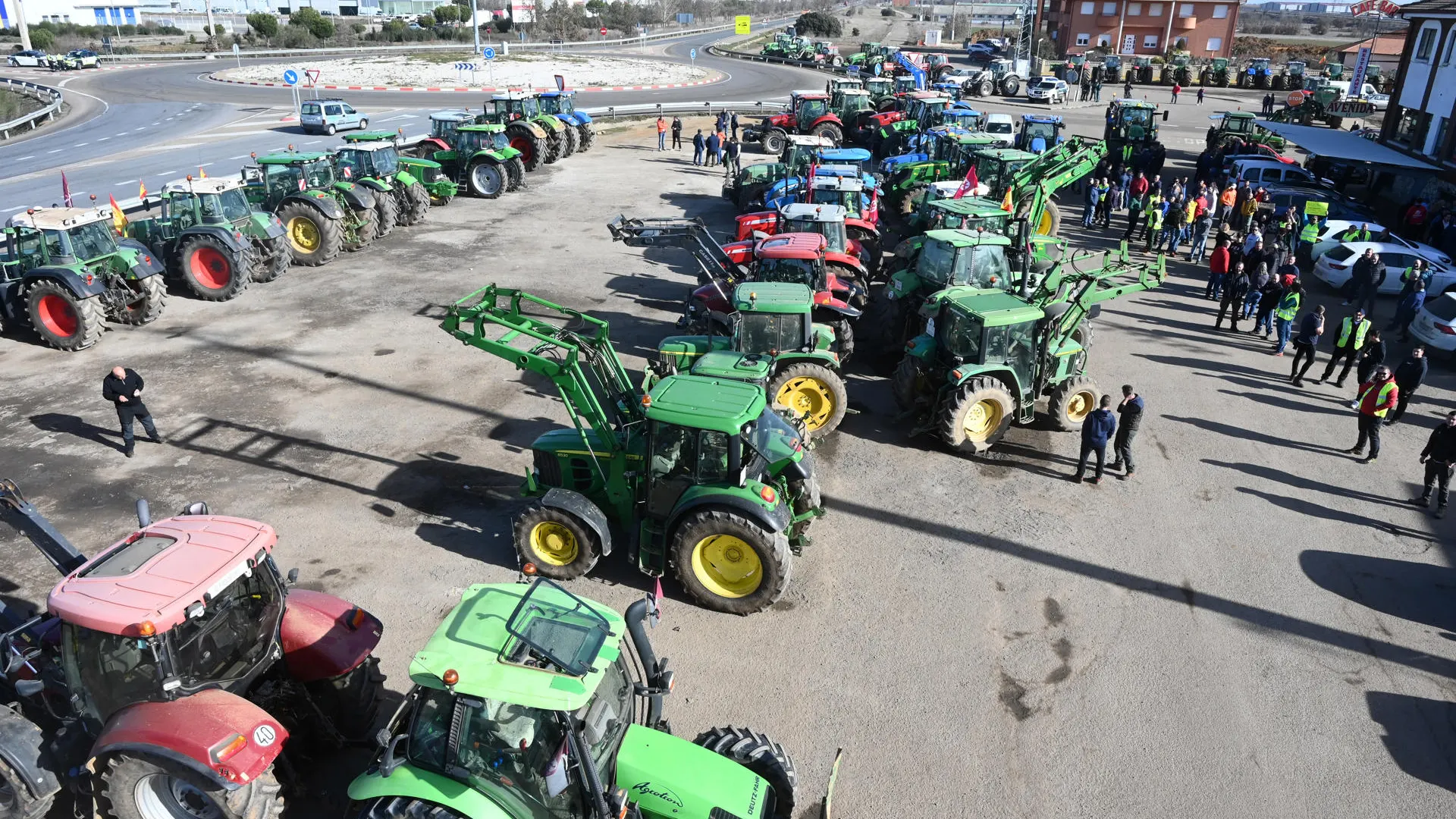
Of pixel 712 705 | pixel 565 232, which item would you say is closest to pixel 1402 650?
pixel 712 705

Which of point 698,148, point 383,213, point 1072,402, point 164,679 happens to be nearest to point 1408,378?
point 1072,402

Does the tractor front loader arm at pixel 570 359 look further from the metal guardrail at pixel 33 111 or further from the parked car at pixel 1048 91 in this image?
the parked car at pixel 1048 91

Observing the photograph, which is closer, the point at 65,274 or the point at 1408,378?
the point at 1408,378

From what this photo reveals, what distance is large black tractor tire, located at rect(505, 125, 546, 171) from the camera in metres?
26.5

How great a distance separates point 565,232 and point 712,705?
51.2 ft

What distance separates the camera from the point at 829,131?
2936cm

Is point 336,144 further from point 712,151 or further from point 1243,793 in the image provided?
point 1243,793

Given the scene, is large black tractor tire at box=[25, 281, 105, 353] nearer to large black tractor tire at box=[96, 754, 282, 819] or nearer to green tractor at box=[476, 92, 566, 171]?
large black tractor tire at box=[96, 754, 282, 819]

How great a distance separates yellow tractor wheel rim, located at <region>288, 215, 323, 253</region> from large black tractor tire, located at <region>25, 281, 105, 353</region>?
15.6ft

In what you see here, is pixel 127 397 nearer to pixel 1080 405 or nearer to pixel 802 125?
pixel 1080 405

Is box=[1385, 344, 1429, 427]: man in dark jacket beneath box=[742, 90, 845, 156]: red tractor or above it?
beneath

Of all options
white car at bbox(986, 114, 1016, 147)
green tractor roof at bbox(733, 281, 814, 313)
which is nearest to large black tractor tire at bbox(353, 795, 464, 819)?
Answer: green tractor roof at bbox(733, 281, 814, 313)

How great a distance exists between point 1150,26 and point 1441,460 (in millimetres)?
60351

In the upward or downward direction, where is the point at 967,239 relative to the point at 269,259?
upward
